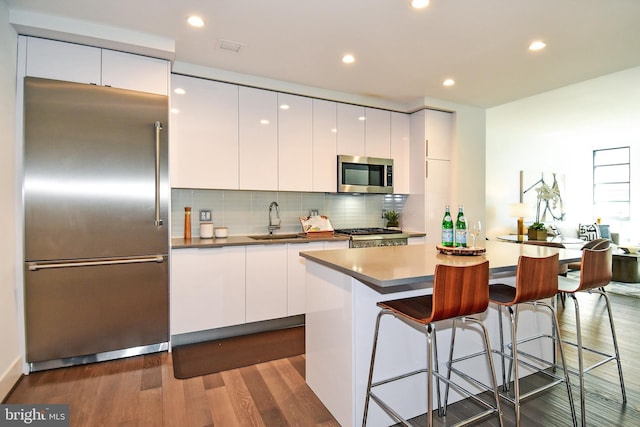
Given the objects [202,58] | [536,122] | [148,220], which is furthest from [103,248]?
[536,122]

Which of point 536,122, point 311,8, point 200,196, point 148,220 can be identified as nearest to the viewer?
point 311,8

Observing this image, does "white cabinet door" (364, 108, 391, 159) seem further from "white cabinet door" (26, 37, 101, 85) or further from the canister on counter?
"white cabinet door" (26, 37, 101, 85)

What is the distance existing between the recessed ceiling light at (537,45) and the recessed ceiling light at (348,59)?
1426 millimetres

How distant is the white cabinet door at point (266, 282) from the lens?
3090 millimetres

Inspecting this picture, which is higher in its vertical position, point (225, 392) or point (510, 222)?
point (510, 222)

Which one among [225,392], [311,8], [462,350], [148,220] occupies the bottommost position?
[225,392]

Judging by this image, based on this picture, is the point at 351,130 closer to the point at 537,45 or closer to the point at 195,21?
the point at 537,45

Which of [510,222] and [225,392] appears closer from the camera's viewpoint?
[225,392]

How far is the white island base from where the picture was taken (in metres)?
1.70

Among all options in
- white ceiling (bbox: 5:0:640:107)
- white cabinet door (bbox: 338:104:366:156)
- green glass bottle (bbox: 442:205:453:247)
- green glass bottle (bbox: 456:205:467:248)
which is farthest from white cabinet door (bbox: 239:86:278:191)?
green glass bottle (bbox: 456:205:467:248)

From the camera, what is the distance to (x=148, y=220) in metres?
2.59

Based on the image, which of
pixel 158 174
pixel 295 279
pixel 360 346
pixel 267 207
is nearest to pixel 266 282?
pixel 295 279

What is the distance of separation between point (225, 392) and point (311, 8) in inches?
101

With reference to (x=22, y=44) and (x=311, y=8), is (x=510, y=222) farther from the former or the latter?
(x=22, y=44)
